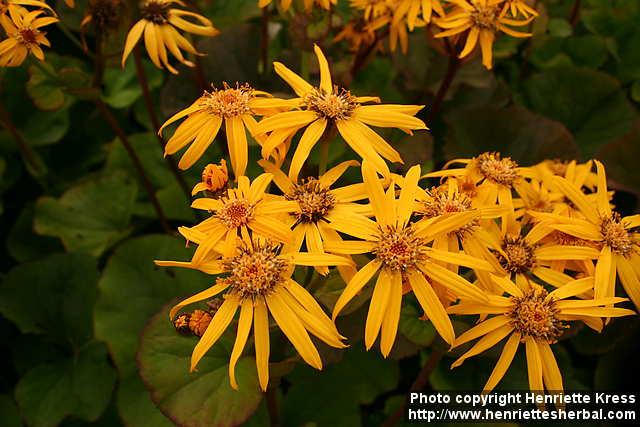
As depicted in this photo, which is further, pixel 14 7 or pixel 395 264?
pixel 14 7

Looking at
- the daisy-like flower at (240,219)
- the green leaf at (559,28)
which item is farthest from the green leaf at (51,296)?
the green leaf at (559,28)

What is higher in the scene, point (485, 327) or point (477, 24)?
point (477, 24)

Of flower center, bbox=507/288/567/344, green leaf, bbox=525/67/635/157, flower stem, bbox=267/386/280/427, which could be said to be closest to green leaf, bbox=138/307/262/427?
flower stem, bbox=267/386/280/427

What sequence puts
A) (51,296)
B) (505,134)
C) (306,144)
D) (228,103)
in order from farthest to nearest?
1. (505,134)
2. (51,296)
3. (228,103)
4. (306,144)

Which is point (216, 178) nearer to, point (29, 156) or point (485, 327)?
point (485, 327)

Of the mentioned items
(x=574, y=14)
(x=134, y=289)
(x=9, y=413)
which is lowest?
(x=9, y=413)

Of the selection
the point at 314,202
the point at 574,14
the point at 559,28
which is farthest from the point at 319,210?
the point at 574,14

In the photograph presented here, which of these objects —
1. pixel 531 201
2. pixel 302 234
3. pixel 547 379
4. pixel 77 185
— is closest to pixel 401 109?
pixel 302 234
